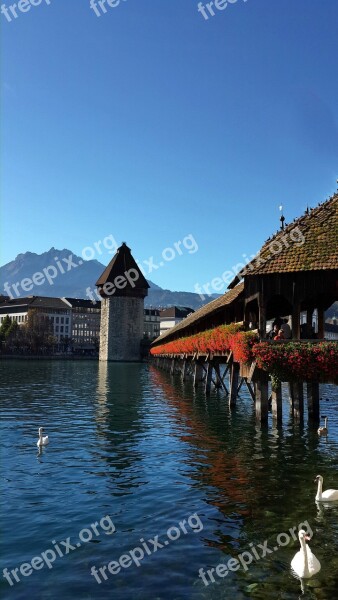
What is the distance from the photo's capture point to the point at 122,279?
109500mm

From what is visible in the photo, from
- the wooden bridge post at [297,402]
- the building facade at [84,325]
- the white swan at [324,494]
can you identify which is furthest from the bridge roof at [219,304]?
the building facade at [84,325]

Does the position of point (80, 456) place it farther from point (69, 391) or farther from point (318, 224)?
point (69, 391)

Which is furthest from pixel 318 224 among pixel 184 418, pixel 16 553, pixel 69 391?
pixel 69 391

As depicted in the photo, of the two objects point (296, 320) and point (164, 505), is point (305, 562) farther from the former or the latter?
point (296, 320)

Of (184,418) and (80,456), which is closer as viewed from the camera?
(80,456)

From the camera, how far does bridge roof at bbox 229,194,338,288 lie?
1700cm

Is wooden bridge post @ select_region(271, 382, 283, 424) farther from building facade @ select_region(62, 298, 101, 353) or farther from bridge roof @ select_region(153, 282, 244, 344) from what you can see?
building facade @ select_region(62, 298, 101, 353)

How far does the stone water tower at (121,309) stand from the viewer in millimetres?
109250

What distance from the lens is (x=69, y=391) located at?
3669cm

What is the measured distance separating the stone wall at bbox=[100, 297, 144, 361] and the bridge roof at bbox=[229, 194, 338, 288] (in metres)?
90.6

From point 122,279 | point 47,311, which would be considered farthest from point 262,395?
point 47,311

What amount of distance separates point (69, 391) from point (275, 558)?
3030 centimetres

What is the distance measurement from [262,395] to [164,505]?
8844 millimetres

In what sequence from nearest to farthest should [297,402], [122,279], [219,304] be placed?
[297,402]
[219,304]
[122,279]
